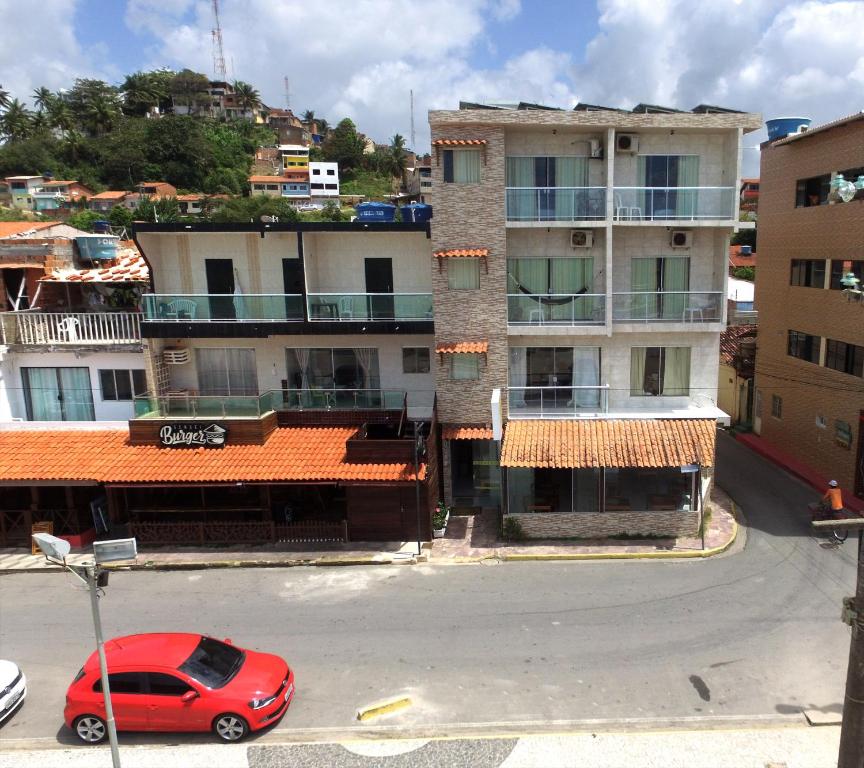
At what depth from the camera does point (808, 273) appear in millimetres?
24922

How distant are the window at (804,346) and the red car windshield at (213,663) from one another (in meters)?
22.7

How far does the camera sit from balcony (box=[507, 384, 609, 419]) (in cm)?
2033

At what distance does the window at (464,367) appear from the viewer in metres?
20.0

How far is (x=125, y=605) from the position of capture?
16.3m

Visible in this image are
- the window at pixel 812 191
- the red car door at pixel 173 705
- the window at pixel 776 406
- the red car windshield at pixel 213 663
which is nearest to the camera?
the red car door at pixel 173 705

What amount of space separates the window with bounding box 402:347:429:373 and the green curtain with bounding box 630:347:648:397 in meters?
6.50

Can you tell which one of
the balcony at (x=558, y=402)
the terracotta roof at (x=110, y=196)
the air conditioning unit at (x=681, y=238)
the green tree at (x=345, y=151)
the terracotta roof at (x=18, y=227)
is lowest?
the balcony at (x=558, y=402)

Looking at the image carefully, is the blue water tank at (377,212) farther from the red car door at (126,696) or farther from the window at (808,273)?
the window at (808,273)

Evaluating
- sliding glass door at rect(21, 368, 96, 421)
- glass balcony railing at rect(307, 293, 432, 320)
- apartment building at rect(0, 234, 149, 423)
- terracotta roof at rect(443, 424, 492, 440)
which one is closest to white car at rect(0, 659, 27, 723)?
apartment building at rect(0, 234, 149, 423)

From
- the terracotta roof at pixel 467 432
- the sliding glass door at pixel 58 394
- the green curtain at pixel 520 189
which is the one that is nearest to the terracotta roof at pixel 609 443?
the terracotta roof at pixel 467 432

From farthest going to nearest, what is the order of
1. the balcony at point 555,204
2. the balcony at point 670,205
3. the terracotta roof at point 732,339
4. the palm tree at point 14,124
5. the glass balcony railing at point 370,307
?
the palm tree at point 14,124 → the terracotta roof at point 732,339 → the glass balcony railing at point 370,307 → the balcony at point 555,204 → the balcony at point 670,205

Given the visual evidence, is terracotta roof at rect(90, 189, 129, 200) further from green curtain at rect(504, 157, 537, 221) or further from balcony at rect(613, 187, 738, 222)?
balcony at rect(613, 187, 738, 222)

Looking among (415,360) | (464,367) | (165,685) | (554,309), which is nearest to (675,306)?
(554,309)

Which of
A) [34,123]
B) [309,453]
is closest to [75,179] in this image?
[34,123]
